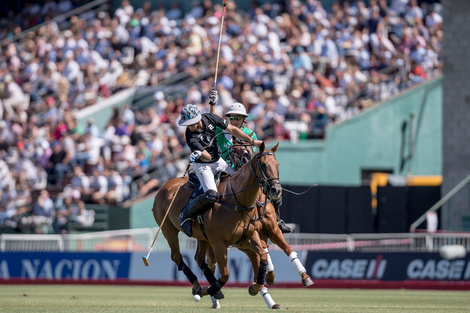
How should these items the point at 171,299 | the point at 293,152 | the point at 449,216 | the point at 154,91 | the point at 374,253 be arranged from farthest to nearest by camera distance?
the point at 154,91, the point at 293,152, the point at 449,216, the point at 374,253, the point at 171,299

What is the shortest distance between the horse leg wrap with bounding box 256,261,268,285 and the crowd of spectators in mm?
12119

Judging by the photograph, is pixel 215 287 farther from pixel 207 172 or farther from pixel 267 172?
pixel 267 172

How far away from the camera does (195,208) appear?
13766mm

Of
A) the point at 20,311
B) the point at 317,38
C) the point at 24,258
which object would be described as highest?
the point at 317,38

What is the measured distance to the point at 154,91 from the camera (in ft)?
93.1

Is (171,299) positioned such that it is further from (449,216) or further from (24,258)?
(449,216)

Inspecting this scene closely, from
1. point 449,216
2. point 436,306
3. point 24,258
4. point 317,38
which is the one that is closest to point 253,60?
point 317,38

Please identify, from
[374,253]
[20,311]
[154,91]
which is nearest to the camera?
[20,311]

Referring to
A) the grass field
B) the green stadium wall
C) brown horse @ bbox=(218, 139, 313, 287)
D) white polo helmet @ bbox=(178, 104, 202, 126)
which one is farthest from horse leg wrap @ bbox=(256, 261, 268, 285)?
the green stadium wall

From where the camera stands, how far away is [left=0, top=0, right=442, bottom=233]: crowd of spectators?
1024 inches

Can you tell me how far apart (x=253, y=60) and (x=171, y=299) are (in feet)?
40.7

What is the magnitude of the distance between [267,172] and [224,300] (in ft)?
13.8

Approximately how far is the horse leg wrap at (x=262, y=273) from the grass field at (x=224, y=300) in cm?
40

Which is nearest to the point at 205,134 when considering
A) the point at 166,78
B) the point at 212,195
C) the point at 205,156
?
the point at 205,156
